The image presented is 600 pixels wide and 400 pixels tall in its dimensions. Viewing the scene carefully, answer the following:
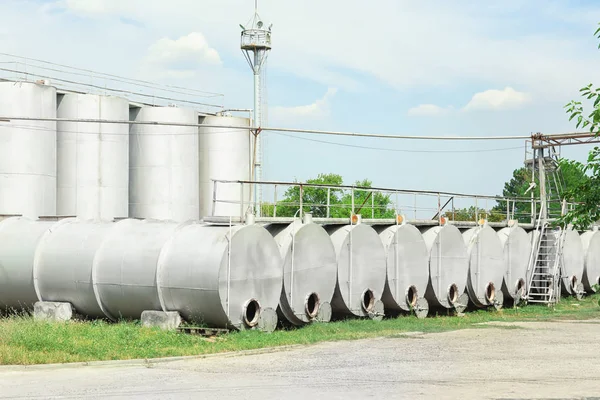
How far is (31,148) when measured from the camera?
1410 inches

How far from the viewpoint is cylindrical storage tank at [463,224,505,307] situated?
30569 millimetres

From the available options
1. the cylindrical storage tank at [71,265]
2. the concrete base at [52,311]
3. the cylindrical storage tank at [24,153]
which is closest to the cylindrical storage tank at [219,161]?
the cylindrical storage tank at [24,153]

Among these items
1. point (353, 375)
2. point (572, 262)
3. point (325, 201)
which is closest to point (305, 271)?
point (353, 375)

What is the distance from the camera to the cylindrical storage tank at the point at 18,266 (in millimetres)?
22828

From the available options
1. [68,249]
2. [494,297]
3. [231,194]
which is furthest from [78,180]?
[494,297]

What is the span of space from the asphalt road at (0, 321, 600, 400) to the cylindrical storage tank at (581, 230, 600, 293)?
19.5 m

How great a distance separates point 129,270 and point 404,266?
9743 mm

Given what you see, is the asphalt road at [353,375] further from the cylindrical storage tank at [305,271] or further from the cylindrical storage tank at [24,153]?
the cylindrical storage tank at [24,153]

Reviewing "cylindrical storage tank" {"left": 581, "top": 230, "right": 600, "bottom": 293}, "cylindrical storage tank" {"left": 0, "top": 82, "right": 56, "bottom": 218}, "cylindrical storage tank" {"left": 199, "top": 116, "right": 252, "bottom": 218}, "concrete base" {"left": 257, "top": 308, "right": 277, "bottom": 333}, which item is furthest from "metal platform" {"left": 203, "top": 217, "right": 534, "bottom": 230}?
"cylindrical storage tank" {"left": 199, "top": 116, "right": 252, "bottom": 218}

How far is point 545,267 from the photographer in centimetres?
3425

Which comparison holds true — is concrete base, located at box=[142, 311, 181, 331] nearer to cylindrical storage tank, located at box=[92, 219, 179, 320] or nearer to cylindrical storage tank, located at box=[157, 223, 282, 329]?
cylindrical storage tank, located at box=[157, 223, 282, 329]

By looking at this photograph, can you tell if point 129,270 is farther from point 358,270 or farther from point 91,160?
point 91,160

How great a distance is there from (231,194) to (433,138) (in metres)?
15.7

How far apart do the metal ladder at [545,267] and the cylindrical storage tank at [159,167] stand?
18.3 metres
